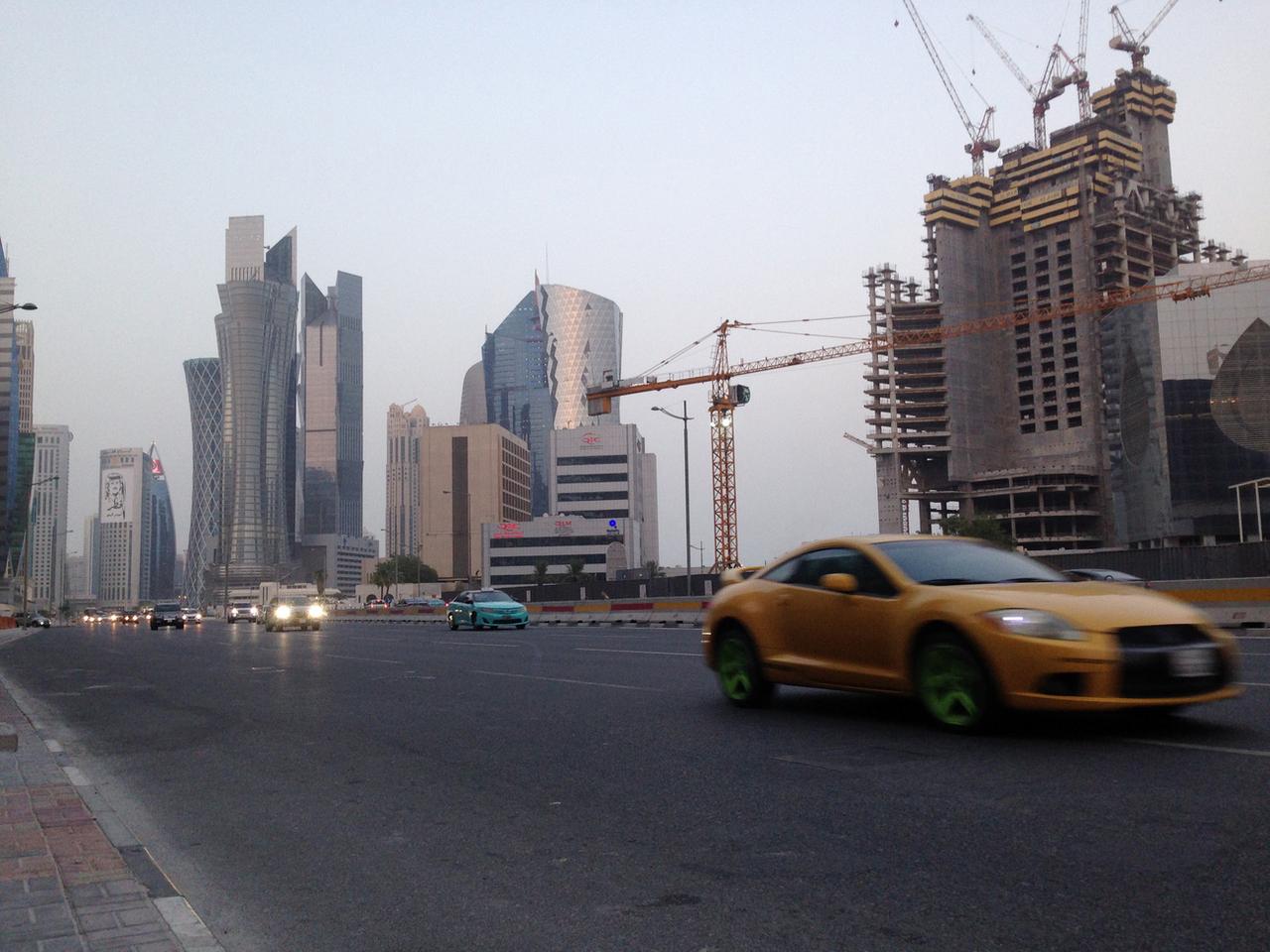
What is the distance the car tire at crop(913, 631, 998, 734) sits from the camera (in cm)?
722

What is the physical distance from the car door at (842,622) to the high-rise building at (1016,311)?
15615 centimetres

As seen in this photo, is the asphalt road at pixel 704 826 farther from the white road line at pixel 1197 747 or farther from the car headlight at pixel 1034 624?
the car headlight at pixel 1034 624

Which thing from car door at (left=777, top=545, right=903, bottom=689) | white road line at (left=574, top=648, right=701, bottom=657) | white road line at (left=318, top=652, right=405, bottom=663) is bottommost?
white road line at (left=318, top=652, right=405, bottom=663)

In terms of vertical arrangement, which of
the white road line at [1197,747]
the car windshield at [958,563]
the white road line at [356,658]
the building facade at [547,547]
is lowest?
the white road line at [356,658]

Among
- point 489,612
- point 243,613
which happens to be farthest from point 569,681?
point 243,613

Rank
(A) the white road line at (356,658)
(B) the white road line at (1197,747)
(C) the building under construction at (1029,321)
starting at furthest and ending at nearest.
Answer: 1. (C) the building under construction at (1029,321)
2. (A) the white road line at (356,658)
3. (B) the white road line at (1197,747)

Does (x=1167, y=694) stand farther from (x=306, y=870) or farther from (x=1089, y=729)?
(x=306, y=870)

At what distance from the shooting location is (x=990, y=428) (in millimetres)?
170875

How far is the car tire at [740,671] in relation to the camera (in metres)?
9.42

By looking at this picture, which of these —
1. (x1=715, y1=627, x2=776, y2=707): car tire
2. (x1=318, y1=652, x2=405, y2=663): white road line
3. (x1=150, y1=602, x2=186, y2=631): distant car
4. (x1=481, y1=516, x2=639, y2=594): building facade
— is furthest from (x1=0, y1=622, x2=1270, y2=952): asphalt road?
(x1=481, y1=516, x2=639, y2=594): building facade

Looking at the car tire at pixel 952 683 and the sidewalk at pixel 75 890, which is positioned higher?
the car tire at pixel 952 683

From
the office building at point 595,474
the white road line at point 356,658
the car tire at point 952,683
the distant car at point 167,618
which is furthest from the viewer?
the office building at point 595,474

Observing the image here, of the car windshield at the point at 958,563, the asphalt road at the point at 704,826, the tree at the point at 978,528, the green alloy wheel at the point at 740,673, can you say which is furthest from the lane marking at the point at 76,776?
the tree at the point at 978,528

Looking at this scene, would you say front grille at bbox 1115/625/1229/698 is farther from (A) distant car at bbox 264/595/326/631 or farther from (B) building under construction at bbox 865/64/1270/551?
(B) building under construction at bbox 865/64/1270/551
